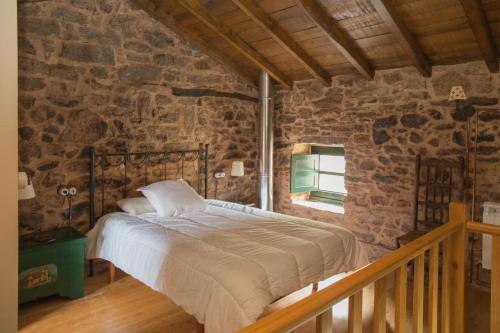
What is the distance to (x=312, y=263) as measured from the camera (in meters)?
2.93

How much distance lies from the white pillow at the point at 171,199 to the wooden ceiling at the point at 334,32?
186 cm

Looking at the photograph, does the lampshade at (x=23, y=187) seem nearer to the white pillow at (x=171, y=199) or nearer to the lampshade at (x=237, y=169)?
the white pillow at (x=171, y=199)

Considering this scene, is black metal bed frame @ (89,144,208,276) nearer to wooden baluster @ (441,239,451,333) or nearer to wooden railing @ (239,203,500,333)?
wooden railing @ (239,203,500,333)

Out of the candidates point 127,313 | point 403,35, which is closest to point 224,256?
point 127,313

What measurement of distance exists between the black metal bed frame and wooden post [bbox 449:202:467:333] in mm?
3372

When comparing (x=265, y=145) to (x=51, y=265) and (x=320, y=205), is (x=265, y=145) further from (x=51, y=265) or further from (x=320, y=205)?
(x=51, y=265)

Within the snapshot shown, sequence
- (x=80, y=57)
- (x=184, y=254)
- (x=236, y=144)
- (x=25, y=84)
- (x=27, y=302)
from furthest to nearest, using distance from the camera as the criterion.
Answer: (x=236, y=144)
(x=80, y=57)
(x=25, y=84)
(x=27, y=302)
(x=184, y=254)

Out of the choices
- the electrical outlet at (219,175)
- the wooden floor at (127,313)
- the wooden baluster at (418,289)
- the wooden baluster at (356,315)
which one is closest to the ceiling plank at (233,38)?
the electrical outlet at (219,175)

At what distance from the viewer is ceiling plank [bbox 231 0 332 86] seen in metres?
3.82

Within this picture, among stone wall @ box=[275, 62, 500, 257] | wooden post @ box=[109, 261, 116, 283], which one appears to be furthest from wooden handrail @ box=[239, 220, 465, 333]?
wooden post @ box=[109, 261, 116, 283]

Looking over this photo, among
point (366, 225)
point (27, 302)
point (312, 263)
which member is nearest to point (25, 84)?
point (27, 302)

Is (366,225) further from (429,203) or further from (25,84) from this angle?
(25,84)

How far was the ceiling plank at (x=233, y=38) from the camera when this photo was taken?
4148 millimetres

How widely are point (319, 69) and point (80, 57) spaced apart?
2.76 m
